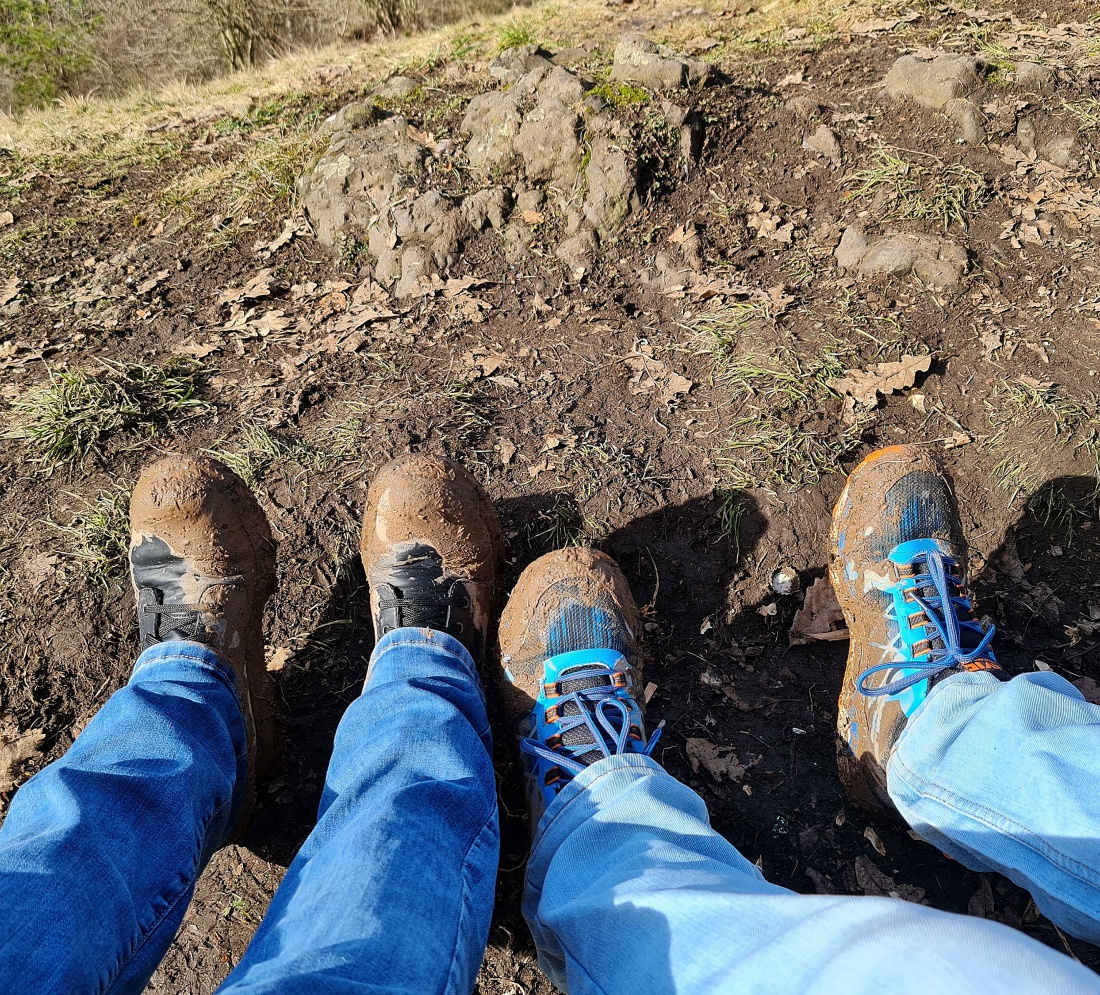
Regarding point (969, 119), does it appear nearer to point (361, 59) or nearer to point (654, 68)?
point (654, 68)

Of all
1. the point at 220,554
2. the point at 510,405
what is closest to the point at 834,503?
the point at 510,405

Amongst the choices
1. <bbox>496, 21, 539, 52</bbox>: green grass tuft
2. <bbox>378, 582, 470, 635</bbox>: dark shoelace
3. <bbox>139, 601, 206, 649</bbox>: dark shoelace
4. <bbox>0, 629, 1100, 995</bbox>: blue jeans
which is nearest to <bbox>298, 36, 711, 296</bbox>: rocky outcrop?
<bbox>378, 582, 470, 635</bbox>: dark shoelace

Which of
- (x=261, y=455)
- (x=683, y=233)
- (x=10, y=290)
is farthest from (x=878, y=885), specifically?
(x=10, y=290)

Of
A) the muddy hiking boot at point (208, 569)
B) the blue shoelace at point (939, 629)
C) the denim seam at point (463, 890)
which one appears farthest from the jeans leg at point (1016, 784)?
the muddy hiking boot at point (208, 569)

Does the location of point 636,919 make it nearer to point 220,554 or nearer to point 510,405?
point 220,554

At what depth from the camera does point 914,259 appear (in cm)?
315

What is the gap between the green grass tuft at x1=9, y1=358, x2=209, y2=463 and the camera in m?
3.01

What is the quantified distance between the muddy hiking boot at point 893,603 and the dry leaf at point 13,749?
252 centimetres

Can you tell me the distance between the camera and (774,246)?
135 inches

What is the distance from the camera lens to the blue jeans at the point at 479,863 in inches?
41.8

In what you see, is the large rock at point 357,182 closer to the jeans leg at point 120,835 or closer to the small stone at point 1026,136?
the jeans leg at point 120,835

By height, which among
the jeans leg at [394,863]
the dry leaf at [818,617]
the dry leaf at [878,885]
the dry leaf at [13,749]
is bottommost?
the dry leaf at [878,885]

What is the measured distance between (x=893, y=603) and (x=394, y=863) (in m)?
1.67

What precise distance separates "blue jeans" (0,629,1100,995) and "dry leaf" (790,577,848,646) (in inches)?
24.3
